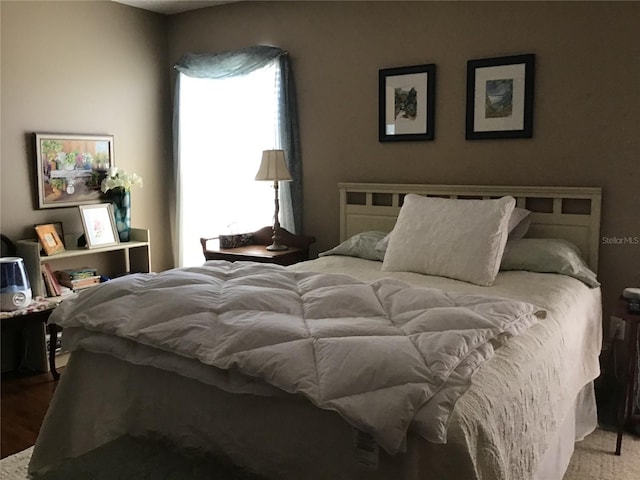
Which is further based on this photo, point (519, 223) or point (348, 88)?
point (348, 88)

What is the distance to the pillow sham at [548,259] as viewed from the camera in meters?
2.75

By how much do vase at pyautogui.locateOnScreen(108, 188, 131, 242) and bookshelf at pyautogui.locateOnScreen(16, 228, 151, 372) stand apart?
0.08 metres

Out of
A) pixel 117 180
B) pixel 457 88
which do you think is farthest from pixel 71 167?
pixel 457 88

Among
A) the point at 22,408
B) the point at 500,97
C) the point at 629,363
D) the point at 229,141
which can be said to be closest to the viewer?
the point at 629,363

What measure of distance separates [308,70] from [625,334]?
100.0 inches

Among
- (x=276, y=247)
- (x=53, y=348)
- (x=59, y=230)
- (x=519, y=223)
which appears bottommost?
(x=53, y=348)

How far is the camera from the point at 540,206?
318cm

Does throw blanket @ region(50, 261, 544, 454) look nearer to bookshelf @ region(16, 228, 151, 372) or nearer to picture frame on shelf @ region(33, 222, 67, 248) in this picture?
bookshelf @ region(16, 228, 151, 372)

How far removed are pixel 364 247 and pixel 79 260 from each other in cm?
210

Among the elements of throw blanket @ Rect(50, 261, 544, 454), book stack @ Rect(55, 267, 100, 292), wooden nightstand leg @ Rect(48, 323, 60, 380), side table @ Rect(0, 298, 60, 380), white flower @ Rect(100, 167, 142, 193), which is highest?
white flower @ Rect(100, 167, 142, 193)
